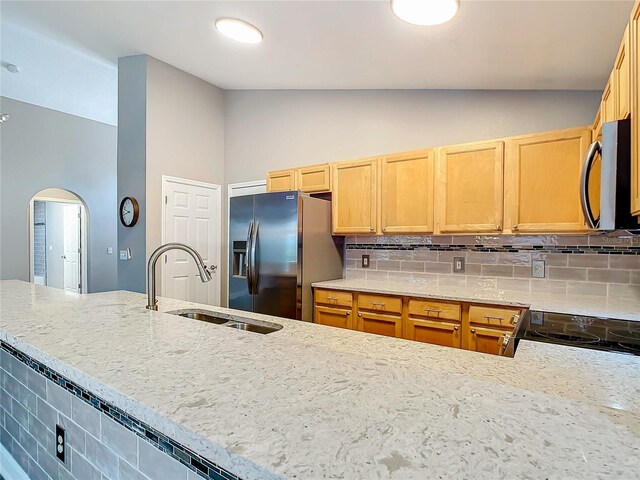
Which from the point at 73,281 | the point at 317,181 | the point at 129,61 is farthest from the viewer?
the point at 73,281

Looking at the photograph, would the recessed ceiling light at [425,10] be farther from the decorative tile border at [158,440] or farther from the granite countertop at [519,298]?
the decorative tile border at [158,440]

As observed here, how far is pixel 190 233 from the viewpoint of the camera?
3.99 metres

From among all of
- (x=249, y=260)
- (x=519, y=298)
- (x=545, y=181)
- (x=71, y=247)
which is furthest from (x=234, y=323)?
(x=71, y=247)

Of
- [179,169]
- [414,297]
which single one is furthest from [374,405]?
[179,169]

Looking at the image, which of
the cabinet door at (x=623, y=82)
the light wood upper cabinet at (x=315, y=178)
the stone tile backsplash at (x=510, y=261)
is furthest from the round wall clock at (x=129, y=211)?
the cabinet door at (x=623, y=82)

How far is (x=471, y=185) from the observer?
2.61m

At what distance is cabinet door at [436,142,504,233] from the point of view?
8.25 feet

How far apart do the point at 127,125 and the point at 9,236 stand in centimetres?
282

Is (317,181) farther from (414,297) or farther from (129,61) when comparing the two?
(129,61)

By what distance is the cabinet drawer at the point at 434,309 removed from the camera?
2.37 m

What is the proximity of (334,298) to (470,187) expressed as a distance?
1.40 m

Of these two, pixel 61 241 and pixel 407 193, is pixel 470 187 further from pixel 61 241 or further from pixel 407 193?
pixel 61 241


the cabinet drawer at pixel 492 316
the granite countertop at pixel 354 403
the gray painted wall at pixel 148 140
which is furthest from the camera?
the gray painted wall at pixel 148 140

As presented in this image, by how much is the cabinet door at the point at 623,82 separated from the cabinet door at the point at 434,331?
150 centimetres
